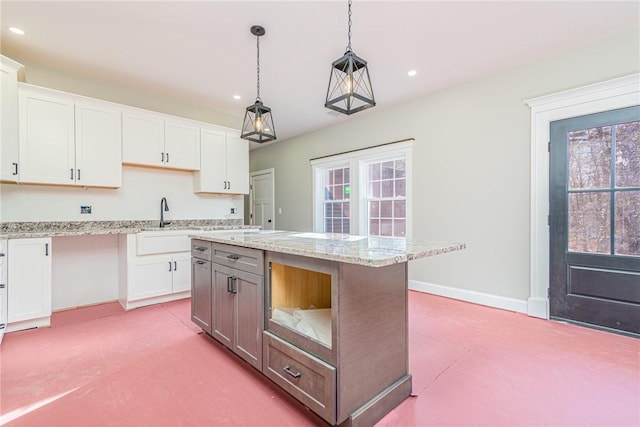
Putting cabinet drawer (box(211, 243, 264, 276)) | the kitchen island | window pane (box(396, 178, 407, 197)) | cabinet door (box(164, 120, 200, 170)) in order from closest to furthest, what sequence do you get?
the kitchen island → cabinet drawer (box(211, 243, 264, 276)) → cabinet door (box(164, 120, 200, 170)) → window pane (box(396, 178, 407, 197))

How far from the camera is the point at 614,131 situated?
2.58 metres

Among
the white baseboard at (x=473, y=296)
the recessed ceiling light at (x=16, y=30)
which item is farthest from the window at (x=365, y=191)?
the recessed ceiling light at (x=16, y=30)

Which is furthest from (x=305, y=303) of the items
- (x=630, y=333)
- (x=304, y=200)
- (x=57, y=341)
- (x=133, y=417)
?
(x=304, y=200)

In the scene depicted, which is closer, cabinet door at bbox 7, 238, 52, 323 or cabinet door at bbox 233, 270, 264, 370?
cabinet door at bbox 233, 270, 264, 370

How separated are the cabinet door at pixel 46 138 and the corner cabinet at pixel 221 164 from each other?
144 cm

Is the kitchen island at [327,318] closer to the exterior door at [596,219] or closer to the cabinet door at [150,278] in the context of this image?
the cabinet door at [150,278]

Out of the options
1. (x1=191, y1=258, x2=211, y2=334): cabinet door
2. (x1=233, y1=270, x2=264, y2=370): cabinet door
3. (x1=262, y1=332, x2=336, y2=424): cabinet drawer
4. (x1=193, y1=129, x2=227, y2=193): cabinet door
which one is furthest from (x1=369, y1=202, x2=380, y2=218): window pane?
(x1=262, y1=332, x2=336, y2=424): cabinet drawer

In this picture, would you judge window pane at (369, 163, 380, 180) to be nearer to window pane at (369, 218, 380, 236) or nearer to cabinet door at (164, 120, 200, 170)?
window pane at (369, 218, 380, 236)

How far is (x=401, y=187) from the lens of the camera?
4227mm

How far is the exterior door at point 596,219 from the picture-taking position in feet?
8.20

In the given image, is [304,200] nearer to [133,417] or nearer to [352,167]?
[352,167]

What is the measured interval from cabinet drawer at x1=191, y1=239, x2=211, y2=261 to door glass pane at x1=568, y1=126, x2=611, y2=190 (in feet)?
11.1

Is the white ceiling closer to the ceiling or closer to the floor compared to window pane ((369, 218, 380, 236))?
closer to the ceiling

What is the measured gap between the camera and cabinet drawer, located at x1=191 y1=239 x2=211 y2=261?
239cm
